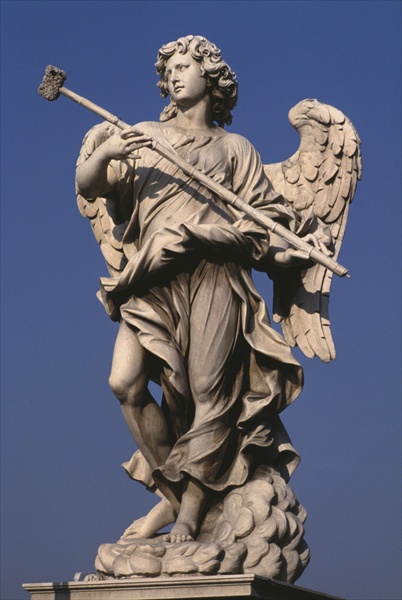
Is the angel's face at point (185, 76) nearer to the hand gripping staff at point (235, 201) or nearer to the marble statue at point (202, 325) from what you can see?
the marble statue at point (202, 325)

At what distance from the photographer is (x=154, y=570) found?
32.4 feet

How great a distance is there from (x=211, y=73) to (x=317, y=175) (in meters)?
1.09

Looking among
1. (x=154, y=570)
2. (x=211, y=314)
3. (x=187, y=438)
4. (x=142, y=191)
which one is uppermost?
(x=142, y=191)

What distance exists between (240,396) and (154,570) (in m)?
1.44

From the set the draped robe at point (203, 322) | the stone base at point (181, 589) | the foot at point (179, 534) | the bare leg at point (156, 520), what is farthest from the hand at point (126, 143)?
the stone base at point (181, 589)

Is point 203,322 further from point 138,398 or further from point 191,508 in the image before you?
point 191,508

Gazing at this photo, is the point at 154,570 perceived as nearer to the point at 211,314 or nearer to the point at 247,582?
the point at 247,582

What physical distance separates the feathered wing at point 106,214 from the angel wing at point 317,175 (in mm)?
1154

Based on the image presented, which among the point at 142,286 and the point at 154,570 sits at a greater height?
the point at 142,286

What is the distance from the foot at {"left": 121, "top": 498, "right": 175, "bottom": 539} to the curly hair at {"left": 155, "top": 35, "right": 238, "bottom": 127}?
2763 mm

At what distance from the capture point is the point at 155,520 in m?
10.7

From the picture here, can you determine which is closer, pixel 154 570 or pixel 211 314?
pixel 154 570

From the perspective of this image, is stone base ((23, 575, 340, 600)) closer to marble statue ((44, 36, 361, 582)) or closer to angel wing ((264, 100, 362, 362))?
marble statue ((44, 36, 361, 582))

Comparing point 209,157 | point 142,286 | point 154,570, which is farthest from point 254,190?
point 154,570
